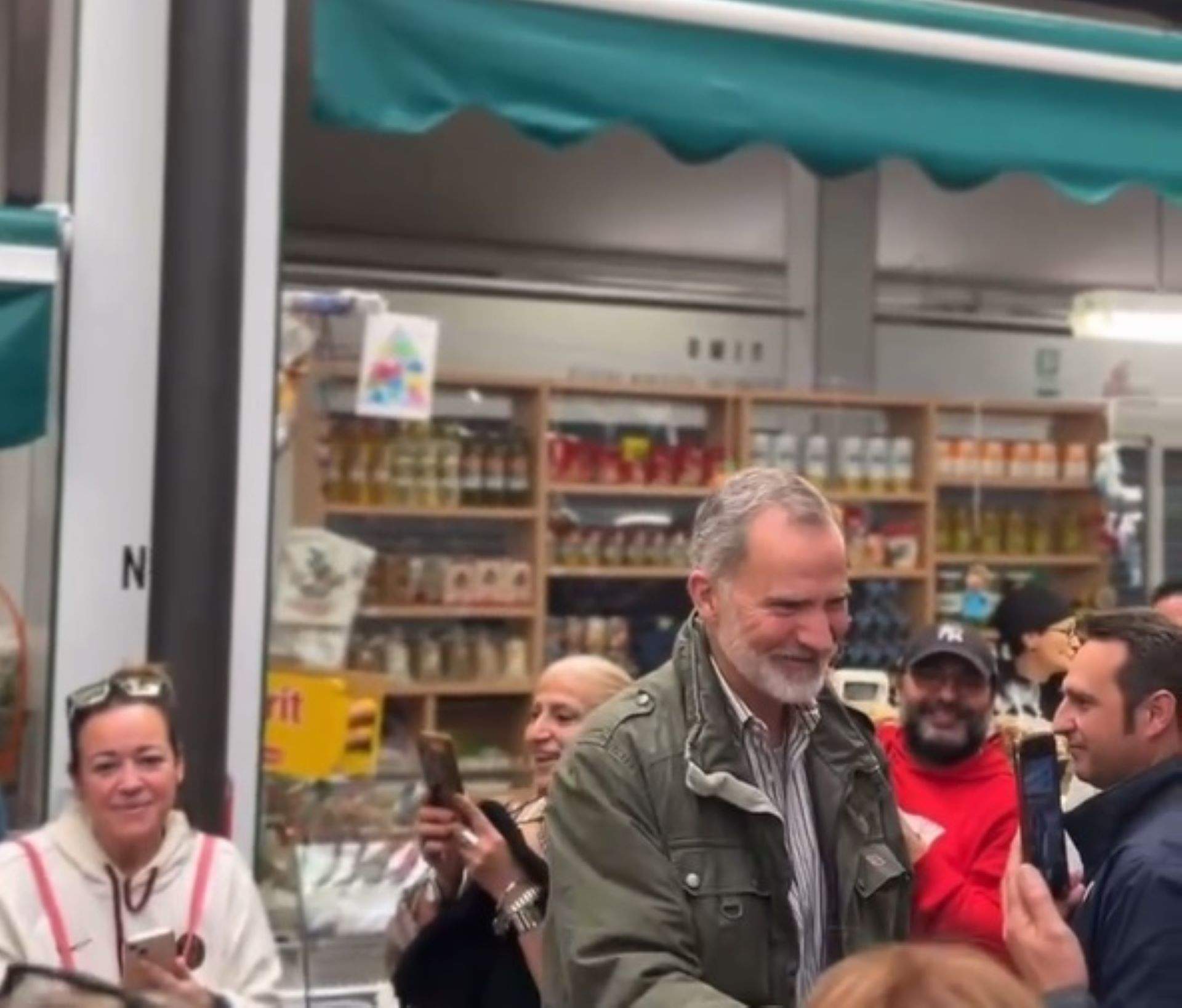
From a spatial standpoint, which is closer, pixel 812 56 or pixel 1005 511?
pixel 812 56

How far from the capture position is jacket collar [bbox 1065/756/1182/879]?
277cm

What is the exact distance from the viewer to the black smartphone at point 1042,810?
105 inches

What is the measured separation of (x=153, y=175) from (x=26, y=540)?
3.22ft

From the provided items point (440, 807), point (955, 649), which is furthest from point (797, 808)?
point (955, 649)

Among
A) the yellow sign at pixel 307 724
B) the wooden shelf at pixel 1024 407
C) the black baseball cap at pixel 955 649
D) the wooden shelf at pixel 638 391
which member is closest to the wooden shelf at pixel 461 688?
the wooden shelf at pixel 638 391

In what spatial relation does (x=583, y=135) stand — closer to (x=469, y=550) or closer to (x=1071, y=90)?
(x=1071, y=90)

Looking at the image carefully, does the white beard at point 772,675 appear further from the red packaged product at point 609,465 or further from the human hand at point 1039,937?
the red packaged product at point 609,465

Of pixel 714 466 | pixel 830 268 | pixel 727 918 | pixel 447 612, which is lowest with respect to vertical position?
pixel 727 918

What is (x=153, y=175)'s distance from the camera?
15.5 feet

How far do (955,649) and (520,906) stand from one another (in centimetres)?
132

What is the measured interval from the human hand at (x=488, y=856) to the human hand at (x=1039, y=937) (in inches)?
33.8

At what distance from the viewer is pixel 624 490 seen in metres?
7.45

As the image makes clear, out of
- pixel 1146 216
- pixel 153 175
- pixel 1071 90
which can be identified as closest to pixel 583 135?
pixel 153 175

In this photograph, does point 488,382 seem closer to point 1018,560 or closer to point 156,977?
point 1018,560
